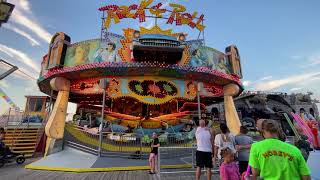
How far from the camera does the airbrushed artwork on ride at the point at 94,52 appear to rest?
1399cm

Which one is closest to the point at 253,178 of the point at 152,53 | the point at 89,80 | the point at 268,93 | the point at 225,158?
the point at 225,158

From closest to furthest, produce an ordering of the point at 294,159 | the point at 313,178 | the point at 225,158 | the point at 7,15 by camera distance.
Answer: the point at 294,159, the point at 313,178, the point at 225,158, the point at 7,15

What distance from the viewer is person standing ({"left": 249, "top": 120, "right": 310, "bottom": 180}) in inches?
84.7

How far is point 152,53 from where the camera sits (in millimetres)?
13789

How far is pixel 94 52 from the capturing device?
1425 centimetres

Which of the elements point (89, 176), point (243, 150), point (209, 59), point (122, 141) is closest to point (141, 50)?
point (209, 59)

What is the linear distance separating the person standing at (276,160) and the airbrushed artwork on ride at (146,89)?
12611mm

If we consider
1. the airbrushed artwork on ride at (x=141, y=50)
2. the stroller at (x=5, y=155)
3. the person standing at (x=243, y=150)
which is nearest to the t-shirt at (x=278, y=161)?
the person standing at (x=243, y=150)

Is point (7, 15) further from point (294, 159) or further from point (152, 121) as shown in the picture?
point (294, 159)

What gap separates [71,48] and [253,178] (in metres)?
15.0

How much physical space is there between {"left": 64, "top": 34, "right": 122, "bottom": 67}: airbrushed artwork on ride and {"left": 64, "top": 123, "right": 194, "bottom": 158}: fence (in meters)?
4.53

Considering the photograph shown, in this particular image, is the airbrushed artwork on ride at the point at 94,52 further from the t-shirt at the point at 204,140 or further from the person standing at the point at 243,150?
the person standing at the point at 243,150

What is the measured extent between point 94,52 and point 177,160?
900 centimetres

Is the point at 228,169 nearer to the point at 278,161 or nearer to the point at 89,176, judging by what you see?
the point at 278,161
